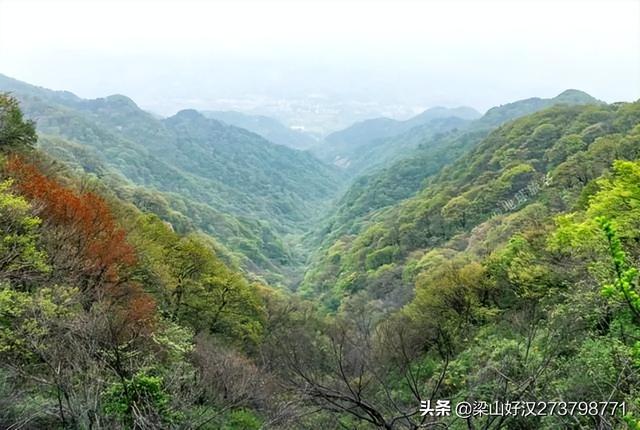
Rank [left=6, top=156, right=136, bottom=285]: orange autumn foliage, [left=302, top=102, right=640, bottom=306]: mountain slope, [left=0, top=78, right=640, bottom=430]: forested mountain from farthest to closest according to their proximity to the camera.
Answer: [left=302, top=102, right=640, bottom=306]: mountain slope
[left=6, top=156, right=136, bottom=285]: orange autumn foliage
[left=0, top=78, right=640, bottom=430]: forested mountain

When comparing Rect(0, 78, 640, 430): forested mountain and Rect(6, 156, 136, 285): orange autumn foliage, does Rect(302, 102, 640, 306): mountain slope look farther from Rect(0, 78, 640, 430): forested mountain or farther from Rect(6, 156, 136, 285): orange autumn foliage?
Rect(6, 156, 136, 285): orange autumn foliage

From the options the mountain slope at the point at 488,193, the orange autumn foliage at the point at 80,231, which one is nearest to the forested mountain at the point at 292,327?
the orange autumn foliage at the point at 80,231

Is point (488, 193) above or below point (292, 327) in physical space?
above

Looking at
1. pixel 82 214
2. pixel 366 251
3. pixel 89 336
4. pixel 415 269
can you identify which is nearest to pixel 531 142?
pixel 366 251

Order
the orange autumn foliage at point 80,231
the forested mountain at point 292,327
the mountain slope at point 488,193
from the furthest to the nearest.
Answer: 1. the mountain slope at point 488,193
2. the orange autumn foliage at point 80,231
3. the forested mountain at point 292,327

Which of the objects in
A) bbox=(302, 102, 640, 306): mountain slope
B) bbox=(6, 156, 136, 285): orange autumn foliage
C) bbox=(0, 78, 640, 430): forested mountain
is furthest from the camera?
bbox=(302, 102, 640, 306): mountain slope

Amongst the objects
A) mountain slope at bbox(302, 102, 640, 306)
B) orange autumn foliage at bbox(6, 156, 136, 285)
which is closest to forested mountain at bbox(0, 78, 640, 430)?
orange autumn foliage at bbox(6, 156, 136, 285)

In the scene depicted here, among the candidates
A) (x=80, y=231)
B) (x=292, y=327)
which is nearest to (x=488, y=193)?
(x=292, y=327)

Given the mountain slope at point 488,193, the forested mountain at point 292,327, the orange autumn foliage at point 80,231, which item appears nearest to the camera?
the forested mountain at point 292,327

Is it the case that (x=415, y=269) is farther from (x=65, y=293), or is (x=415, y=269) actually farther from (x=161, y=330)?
(x=65, y=293)

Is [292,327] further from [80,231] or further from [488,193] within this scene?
[488,193]

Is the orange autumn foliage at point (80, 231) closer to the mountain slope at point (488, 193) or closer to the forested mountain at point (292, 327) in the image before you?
the forested mountain at point (292, 327)

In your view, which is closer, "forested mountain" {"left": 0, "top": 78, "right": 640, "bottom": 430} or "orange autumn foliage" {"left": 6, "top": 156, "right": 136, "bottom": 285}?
"forested mountain" {"left": 0, "top": 78, "right": 640, "bottom": 430}
